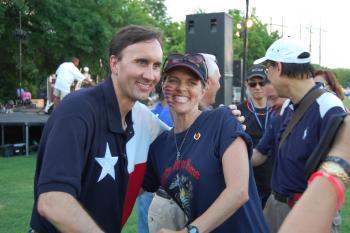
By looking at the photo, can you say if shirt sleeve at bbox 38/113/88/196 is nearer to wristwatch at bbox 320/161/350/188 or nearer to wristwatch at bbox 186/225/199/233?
wristwatch at bbox 186/225/199/233

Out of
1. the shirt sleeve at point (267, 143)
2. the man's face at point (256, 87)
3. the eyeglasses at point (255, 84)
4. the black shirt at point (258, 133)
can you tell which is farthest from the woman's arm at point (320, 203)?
the eyeglasses at point (255, 84)

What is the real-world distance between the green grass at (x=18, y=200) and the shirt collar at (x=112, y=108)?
3820 mm

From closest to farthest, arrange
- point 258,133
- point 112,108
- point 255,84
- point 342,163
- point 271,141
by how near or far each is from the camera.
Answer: point 342,163
point 112,108
point 271,141
point 258,133
point 255,84

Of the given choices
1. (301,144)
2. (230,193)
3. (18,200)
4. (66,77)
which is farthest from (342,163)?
(66,77)

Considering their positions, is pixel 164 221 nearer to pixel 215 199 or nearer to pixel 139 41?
pixel 215 199

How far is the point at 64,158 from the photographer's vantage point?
1.78 m

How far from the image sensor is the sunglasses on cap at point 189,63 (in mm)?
2359

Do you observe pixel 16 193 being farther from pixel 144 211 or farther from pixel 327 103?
pixel 327 103

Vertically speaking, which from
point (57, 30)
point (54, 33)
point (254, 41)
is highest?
point (254, 41)

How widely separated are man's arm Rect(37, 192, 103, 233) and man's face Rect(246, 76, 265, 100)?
350 cm

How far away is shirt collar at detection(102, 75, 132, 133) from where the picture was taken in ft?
6.82

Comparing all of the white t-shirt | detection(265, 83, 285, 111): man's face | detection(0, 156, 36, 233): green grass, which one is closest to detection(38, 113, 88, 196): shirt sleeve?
detection(265, 83, 285, 111): man's face

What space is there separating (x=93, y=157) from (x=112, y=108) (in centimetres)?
28

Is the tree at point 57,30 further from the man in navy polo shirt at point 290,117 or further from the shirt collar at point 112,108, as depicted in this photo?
the shirt collar at point 112,108
